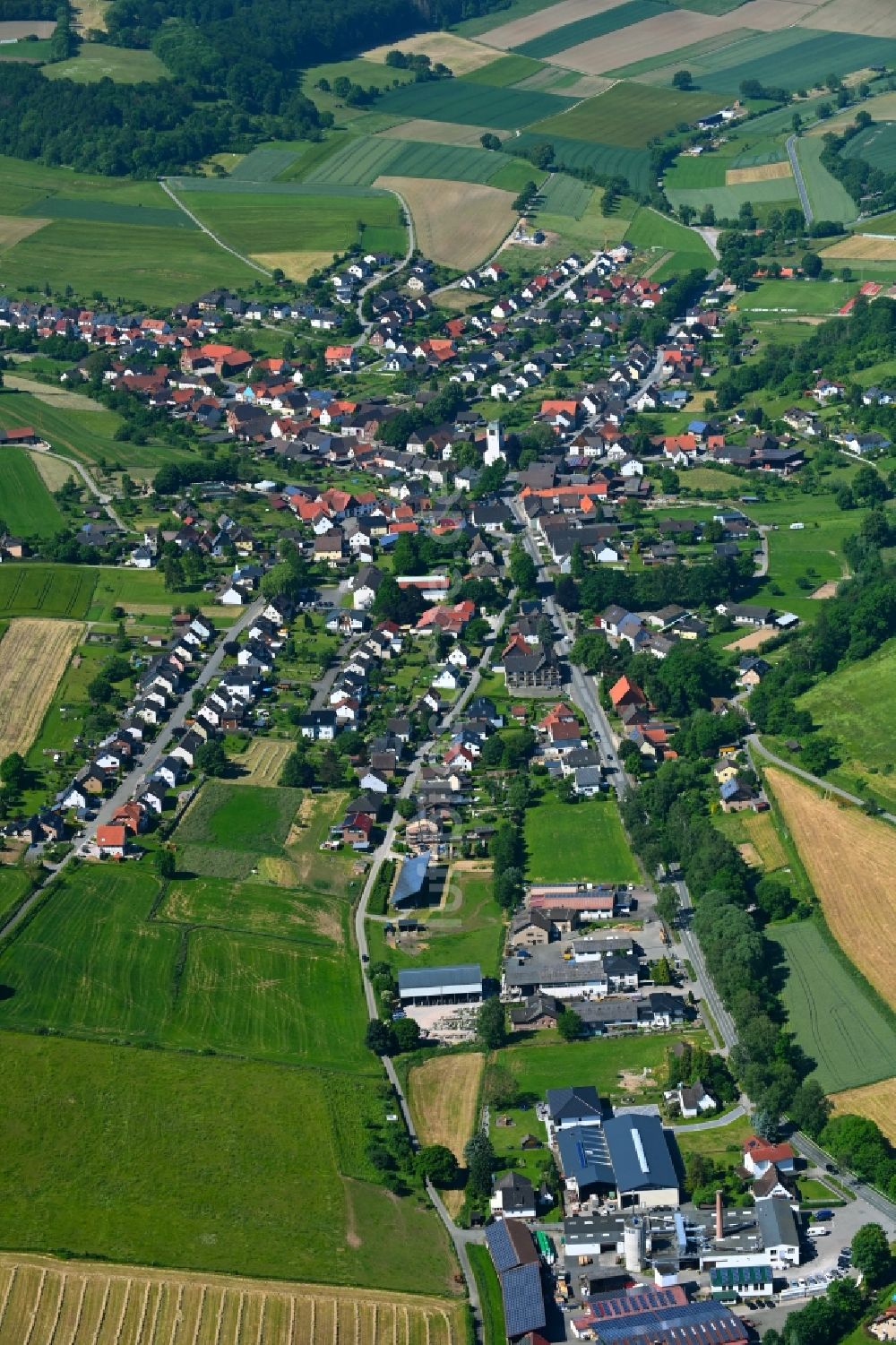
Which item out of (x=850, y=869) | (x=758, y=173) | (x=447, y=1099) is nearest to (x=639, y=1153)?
(x=447, y=1099)

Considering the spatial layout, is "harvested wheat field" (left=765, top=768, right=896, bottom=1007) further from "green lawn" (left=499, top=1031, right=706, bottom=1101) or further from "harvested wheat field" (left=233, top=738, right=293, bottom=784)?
"harvested wheat field" (left=233, top=738, right=293, bottom=784)

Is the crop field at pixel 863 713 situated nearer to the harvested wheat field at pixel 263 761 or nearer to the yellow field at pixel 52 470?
the harvested wheat field at pixel 263 761

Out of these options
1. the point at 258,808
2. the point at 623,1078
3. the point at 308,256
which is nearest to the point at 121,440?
the point at 308,256

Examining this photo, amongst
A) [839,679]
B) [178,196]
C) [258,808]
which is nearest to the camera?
[258,808]

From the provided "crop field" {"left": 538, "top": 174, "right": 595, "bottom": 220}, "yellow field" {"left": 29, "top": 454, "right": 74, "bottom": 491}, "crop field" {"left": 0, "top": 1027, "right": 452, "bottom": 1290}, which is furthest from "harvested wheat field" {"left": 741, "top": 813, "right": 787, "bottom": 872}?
"crop field" {"left": 538, "top": 174, "right": 595, "bottom": 220}

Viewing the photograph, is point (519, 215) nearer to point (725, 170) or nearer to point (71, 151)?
point (725, 170)

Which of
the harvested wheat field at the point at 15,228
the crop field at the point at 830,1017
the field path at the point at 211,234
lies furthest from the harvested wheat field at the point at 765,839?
the harvested wheat field at the point at 15,228
